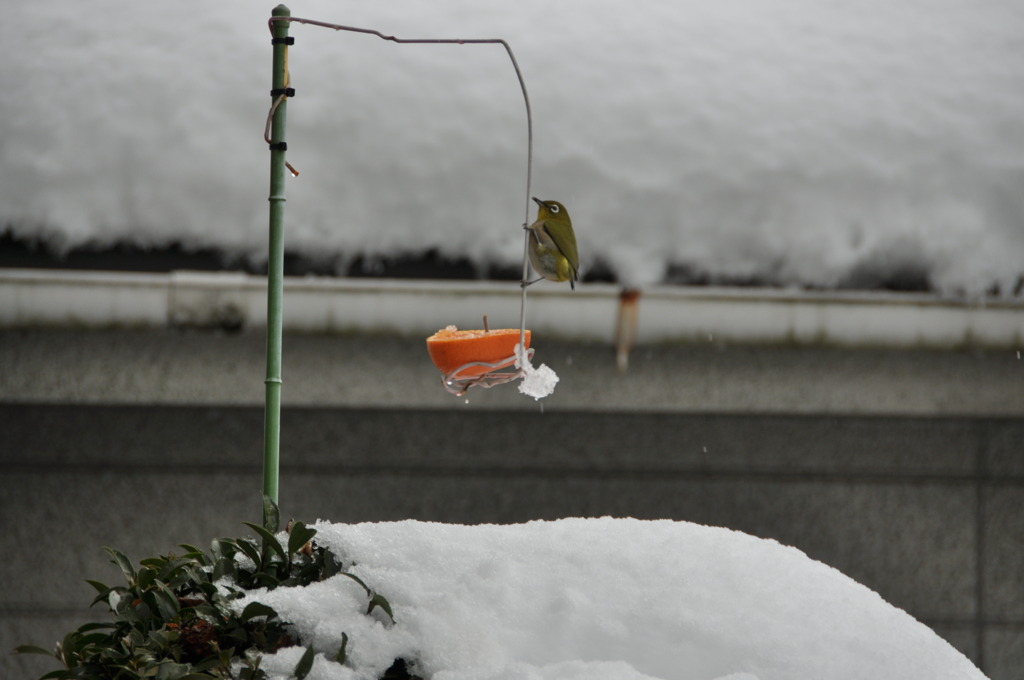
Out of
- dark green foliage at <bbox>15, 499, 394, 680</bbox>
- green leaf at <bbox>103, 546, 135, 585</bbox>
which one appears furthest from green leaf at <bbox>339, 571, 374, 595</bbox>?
green leaf at <bbox>103, 546, 135, 585</bbox>

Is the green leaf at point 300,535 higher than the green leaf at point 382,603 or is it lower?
higher

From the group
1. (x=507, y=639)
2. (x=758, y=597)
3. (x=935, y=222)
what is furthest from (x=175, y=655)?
(x=935, y=222)

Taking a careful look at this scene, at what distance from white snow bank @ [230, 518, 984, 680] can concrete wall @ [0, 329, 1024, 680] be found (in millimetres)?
1866

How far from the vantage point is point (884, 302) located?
11.1ft

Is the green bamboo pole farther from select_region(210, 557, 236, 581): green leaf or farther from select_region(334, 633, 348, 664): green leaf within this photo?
select_region(334, 633, 348, 664): green leaf

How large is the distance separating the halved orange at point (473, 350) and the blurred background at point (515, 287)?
1.17 m

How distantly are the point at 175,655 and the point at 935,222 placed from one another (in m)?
3.19

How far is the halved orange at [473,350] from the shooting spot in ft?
6.59

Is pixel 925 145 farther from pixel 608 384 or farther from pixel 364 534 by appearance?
pixel 364 534

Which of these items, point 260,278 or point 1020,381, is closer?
point 260,278

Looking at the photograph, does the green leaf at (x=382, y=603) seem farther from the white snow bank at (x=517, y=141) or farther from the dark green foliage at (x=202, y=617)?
the white snow bank at (x=517, y=141)

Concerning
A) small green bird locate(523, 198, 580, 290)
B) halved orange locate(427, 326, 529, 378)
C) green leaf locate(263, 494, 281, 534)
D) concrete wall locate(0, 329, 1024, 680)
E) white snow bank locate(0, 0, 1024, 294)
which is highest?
white snow bank locate(0, 0, 1024, 294)

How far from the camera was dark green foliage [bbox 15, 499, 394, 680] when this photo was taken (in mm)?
1305

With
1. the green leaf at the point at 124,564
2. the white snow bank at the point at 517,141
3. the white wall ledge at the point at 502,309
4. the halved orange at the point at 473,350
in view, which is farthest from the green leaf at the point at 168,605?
the white snow bank at the point at 517,141
